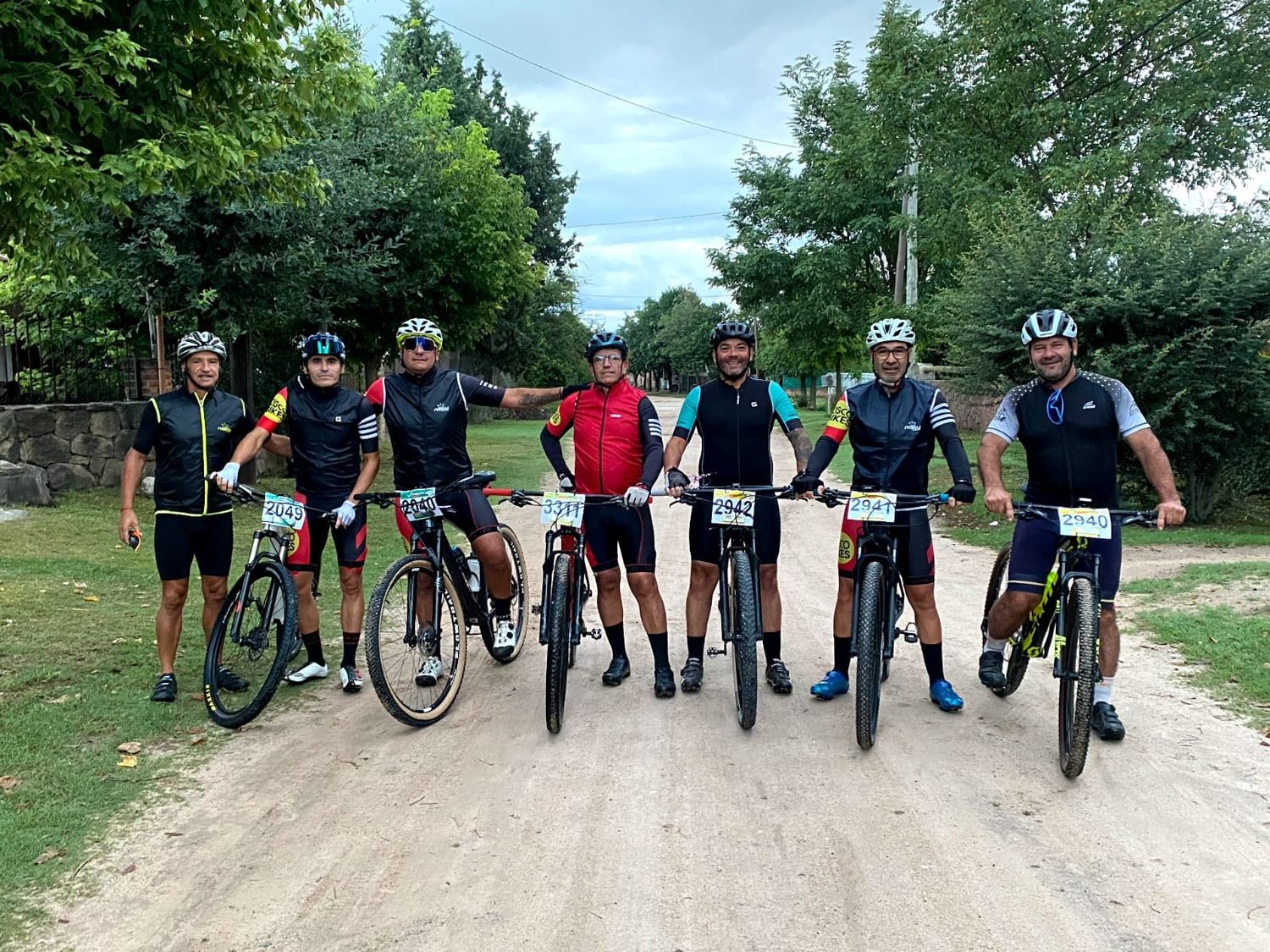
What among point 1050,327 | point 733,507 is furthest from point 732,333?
point 1050,327

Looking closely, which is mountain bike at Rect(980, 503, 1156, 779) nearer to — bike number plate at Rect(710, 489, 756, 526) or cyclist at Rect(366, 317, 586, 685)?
bike number plate at Rect(710, 489, 756, 526)

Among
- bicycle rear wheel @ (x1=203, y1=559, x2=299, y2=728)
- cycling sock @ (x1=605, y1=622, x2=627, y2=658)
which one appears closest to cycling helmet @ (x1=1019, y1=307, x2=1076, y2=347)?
cycling sock @ (x1=605, y1=622, x2=627, y2=658)

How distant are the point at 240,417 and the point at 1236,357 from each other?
10670mm

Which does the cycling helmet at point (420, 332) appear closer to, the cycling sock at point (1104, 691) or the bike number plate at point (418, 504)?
the bike number plate at point (418, 504)

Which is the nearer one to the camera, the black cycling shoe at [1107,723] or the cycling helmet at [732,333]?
the black cycling shoe at [1107,723]

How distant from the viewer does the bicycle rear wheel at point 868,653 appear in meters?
4.90

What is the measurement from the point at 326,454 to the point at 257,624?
1.04m

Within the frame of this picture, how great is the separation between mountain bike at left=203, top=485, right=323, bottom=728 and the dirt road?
9.7 inches

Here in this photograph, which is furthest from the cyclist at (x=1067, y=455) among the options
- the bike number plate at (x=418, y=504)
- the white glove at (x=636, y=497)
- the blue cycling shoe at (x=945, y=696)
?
the bike number plate at (x=418, y=504)

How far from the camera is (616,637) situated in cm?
611

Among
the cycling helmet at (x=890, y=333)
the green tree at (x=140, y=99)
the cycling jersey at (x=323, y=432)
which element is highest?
the green tree at (x=140, y=99)

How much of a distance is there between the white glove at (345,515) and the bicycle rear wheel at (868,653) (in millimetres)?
2817

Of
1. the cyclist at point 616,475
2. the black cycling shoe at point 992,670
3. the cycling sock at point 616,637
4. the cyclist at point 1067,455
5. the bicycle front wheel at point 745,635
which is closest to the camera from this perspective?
the cyclist at point 1067,455

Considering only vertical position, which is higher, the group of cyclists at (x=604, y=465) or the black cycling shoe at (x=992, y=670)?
the group of cyclists at (x=604, y=465)
